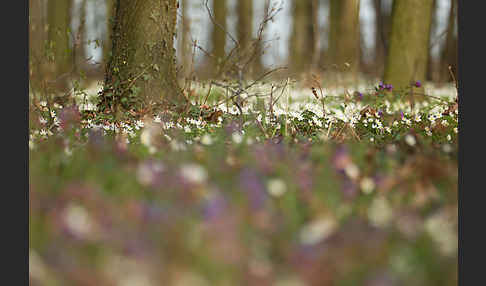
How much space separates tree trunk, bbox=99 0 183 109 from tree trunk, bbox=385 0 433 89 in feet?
15.9

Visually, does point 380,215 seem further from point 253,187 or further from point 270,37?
point 270,37

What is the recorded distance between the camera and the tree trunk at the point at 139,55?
5.55 m

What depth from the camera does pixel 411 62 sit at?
865cm

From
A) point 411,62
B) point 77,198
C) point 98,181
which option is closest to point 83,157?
point 98,181

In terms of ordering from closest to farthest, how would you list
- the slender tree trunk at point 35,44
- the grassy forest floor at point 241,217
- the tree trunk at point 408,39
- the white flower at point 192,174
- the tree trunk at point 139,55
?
the grassy forest floor at point 241,217 < the white flower at point 192,174 < the slender tree trunk at point 35,44 < the tree trunk at point 139,55 < the tree trunk at point 408,39

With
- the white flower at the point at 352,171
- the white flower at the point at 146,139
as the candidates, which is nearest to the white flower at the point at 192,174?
the white flower at the point at 352,171

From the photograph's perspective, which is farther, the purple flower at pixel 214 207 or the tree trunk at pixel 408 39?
the tree trunk at pixel 408 39

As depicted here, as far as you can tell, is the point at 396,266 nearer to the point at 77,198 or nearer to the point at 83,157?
the point at 77,198

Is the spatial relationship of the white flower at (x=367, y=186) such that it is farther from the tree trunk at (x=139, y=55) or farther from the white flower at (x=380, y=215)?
the tree trunk at (x=139, y=55)

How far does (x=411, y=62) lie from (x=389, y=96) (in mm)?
1844

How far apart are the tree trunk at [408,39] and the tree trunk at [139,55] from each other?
485cm

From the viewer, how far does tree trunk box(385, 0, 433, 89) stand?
28.0 feet

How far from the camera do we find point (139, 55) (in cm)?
555

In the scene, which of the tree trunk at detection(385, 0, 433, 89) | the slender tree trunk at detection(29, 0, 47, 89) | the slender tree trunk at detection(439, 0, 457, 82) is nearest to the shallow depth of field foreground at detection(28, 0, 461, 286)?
the slender tree trunk at detection(29, 0, 47, 89)
